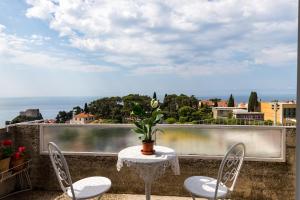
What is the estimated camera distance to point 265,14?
492cm

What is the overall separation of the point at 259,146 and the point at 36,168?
10.7ft

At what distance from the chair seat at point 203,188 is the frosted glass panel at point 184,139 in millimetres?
772

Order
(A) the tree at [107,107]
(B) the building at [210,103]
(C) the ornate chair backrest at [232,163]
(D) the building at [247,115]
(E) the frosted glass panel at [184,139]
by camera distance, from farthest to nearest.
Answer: (B) the building at [210,103] → (A) the tree at [107,107] → (D) the building at [247,115] → (E) the frosted glass panel at [184,139] → (C) the ornate chair backrest at [232,163]

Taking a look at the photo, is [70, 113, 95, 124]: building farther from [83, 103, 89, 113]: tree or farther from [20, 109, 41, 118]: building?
[20, 109, 41, 118]: building

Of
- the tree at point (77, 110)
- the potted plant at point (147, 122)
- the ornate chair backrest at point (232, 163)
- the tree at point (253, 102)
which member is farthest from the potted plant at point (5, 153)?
the tree at point (253, 102)

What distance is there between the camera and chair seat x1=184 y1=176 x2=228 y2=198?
2633 mm

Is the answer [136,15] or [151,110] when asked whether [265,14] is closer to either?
[136,15]

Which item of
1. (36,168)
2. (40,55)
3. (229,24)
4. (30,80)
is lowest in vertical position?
(36,168)

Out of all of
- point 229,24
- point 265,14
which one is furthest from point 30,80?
point 265,14

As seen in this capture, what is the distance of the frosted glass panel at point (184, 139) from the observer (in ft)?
11.8

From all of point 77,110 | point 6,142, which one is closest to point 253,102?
point 77,110

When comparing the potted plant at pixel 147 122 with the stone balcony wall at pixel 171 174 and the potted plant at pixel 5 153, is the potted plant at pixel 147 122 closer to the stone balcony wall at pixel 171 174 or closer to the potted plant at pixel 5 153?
the stone balcony wall at pixel 171 174

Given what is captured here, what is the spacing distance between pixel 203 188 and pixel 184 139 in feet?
3.65

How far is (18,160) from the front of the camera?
3.71m
